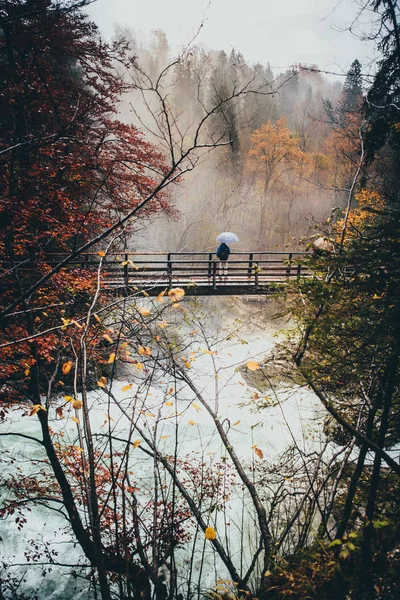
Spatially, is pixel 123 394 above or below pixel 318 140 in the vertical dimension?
below

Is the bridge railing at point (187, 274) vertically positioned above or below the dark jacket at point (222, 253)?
below

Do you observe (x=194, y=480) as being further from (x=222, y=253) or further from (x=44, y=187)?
(x=222, y=253)

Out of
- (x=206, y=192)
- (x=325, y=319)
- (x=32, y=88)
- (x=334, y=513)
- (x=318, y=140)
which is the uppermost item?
(x=318, y=140)

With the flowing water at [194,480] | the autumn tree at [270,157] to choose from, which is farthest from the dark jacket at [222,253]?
the autumn tree at [270,157]

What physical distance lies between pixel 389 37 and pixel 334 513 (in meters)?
8.69

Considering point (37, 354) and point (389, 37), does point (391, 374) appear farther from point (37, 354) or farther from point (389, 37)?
point (389, 37)

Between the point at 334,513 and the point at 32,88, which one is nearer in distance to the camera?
the point at 334,513

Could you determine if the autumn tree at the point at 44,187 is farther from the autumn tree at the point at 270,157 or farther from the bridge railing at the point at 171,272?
the autumn tree at the point at 270,157

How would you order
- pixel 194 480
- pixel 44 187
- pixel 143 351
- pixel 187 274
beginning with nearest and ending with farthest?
pixel 143 351
pixel 44 187
pixel 194 480
pixel 187 274

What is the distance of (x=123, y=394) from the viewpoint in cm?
1107

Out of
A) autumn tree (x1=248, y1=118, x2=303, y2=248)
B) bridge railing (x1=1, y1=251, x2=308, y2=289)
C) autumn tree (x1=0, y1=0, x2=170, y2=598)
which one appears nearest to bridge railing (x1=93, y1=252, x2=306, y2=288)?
bridge railing (x1=1, y1=251, x2=308, y2=289)

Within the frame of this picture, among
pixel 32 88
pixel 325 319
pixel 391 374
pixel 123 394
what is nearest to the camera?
pixel 391 374

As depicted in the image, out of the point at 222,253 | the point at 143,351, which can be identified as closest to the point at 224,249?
the point at 222,253

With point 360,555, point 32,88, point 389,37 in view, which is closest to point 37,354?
point 360,555
